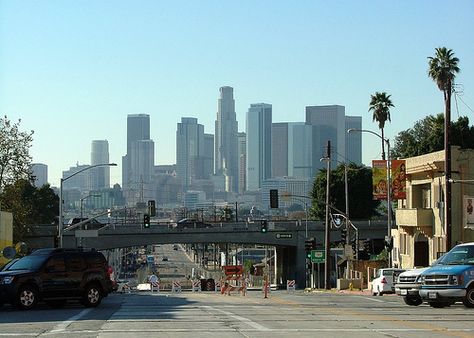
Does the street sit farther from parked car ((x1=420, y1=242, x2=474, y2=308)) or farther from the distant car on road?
the distant car on road

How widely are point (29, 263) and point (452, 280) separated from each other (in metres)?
13.1

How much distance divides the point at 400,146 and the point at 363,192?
42.6 feet

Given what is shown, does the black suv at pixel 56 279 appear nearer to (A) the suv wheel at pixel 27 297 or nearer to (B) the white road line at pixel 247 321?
(A) the suv wheel at pixel 27 297

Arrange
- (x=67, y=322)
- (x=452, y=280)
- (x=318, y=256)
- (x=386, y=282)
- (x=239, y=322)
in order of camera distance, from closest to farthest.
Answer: (x=239, y=322), (x=67, y=322), (x=452, y=280), (x=386, y=282), (x=318, y=256)

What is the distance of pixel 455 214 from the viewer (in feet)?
202

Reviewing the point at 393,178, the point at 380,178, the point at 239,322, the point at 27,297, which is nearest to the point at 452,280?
the point at 239,322

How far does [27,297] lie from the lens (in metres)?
29.3

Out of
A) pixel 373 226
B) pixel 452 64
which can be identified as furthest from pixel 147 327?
pixel 373 226

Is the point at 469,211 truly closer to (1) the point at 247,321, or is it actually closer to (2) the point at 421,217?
(2) the point at 421,217

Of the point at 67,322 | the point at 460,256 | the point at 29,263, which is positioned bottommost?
the point at 67,322

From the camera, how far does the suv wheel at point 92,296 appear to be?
30719 millimetres

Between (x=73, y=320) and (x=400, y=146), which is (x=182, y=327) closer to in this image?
(x=73, y=320)

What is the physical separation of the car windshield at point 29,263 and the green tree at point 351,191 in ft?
275

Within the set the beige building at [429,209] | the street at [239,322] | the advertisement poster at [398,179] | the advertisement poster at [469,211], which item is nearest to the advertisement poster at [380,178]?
the advertisement poster at [398,179]
